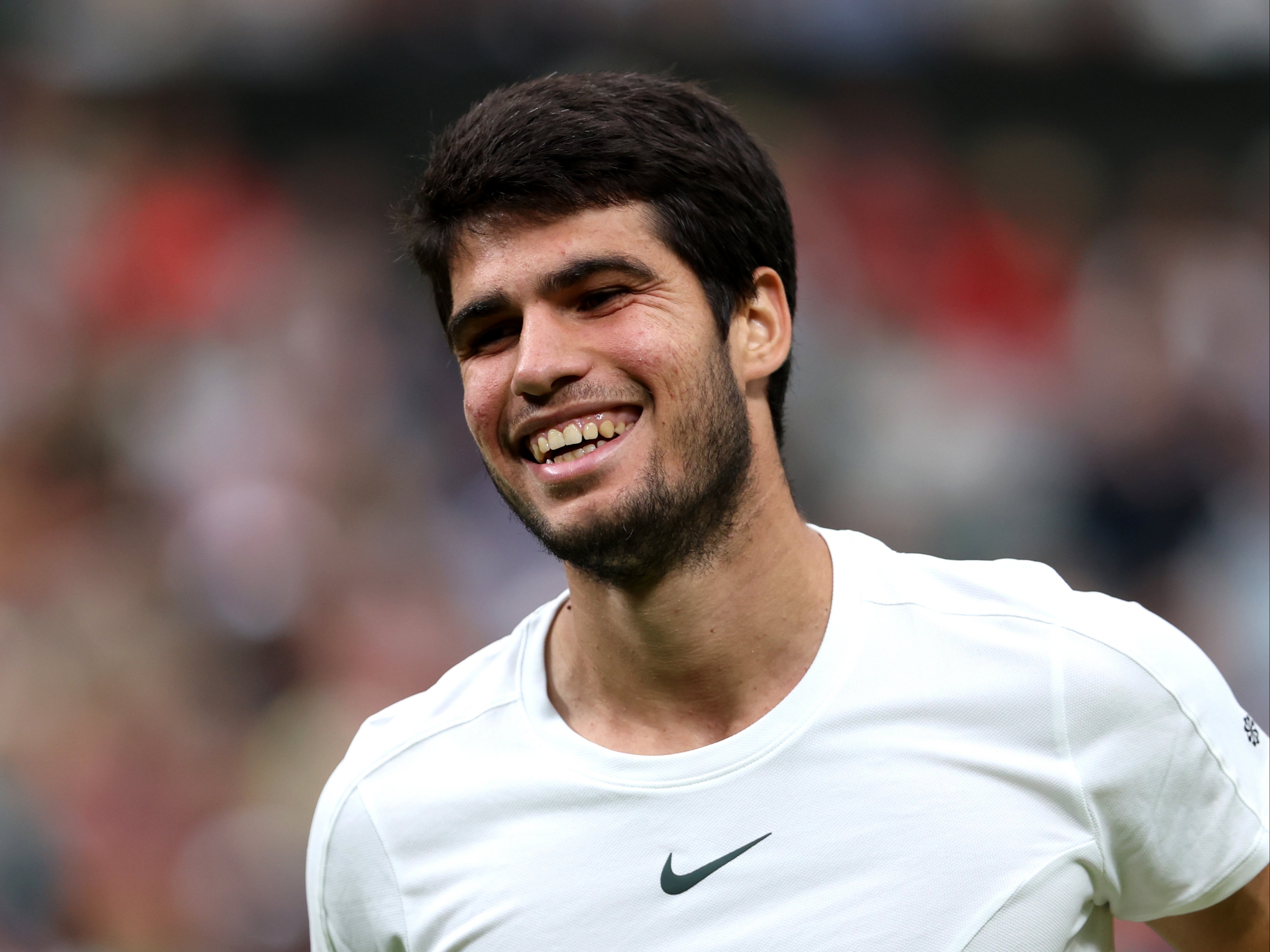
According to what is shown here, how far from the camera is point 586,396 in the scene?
2004 millimetres

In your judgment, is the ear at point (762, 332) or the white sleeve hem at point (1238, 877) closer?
the white sleeve hem at point (1238, 877)

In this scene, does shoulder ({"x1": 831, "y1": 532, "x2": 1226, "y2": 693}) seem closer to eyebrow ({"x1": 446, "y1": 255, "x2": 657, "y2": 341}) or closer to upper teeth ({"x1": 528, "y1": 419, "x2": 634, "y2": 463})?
upper teeth ({"x1": 528, "y1": 419, "x2": 634, "y2": 463})

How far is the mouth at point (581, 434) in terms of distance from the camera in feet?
6.56

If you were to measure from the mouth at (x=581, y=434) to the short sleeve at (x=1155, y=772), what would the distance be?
779 mm

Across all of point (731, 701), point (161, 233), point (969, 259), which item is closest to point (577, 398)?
point (731, 701)

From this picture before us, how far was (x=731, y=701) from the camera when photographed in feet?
6.82

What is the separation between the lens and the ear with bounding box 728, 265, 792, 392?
88.1 inches

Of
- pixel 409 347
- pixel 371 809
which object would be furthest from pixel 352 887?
pixel 409 347

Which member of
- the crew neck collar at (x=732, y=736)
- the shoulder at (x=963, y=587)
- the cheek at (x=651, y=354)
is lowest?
the crew neck collar at (x=732, y=736)

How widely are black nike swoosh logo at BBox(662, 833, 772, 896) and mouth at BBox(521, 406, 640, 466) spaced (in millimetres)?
645

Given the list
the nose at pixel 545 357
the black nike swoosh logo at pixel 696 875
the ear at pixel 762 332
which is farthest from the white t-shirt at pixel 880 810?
the nose at pixel 545 357

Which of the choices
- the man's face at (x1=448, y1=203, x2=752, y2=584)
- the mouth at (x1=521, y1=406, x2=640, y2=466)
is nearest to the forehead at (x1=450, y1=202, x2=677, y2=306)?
the man's face at (x1=448, y1=203, x2=752, y2=584)

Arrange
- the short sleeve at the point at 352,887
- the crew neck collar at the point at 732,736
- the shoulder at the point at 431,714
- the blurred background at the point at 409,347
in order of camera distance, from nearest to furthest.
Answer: the crew neck collar at the point at 732,736
the short sleeve at the point at 352,887
the shoulder at the point at 431,714
the blurred background at the point at 409,347

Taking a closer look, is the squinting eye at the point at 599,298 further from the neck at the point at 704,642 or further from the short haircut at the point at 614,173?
the neck at the point at 704,642
